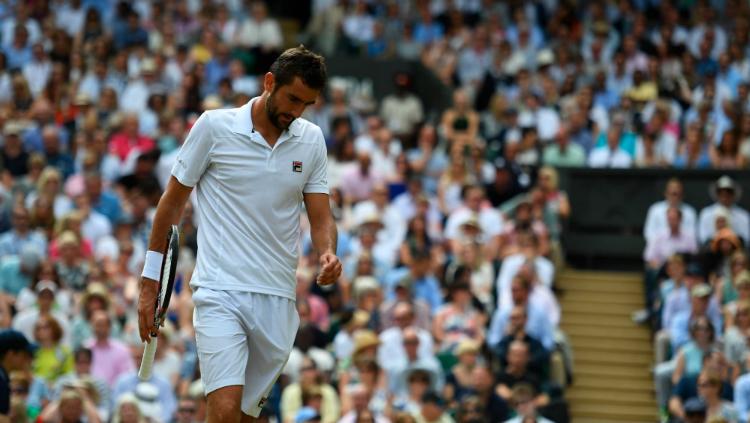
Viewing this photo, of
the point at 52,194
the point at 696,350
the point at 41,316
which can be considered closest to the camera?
the point at 41,316

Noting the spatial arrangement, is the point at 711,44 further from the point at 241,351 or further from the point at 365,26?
the point at 241,351

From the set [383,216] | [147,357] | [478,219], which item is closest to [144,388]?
[383,216]

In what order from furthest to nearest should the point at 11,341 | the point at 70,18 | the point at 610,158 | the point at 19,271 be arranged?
the point at 70,18 → the point at 610,158 → the point at 19,271 → the point at 11,341

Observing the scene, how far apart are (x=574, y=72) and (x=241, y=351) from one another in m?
14.3

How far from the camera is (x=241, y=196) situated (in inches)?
279

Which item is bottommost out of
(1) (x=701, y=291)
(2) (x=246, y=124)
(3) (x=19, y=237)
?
(1) (x=701, y=291)

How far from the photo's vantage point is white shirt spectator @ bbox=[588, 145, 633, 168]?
18328mm

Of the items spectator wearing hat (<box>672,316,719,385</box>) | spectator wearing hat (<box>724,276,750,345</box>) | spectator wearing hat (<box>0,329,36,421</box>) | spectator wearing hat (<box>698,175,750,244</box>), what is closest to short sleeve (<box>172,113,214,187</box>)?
spectator wearing hat (<box>0,329,36,421</box>)

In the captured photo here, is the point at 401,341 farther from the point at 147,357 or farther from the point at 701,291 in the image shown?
the point at 147,357

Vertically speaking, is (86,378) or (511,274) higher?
(511,274)

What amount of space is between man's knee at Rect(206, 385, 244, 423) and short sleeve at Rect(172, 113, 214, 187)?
0.99 meters

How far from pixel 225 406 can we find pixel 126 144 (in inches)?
454

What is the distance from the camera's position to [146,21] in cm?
2188

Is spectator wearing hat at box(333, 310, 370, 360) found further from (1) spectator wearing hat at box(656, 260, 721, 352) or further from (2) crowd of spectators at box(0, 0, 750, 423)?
(1) spectator wearing hat at box(656, 260, 721, 352)
